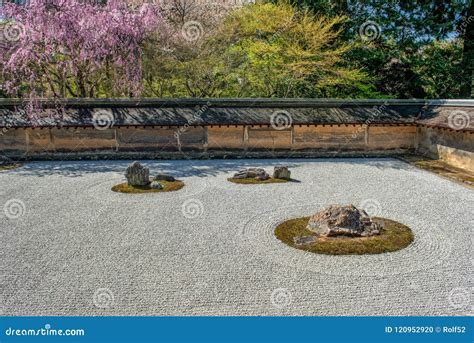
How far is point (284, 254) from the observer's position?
8.67 meters

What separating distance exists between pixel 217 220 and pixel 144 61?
15.4 meters

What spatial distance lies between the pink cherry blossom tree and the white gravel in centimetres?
815

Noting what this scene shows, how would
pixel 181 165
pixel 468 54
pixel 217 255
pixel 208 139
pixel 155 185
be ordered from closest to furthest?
1. pixel 217 255
2. pixel 155 185
3. pixel 181 165
4. pixel 208 139
5. pixel 468 54

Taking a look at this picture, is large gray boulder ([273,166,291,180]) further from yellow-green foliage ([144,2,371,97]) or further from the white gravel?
yellow-green foliage ([144,2,371,97])

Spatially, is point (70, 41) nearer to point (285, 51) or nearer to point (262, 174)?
point (285, 51)

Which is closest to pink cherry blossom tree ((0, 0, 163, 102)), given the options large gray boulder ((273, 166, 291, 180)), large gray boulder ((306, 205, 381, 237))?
large gray boulder ((273, 166, 291, 180))

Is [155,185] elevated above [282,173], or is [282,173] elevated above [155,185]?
[282,173]

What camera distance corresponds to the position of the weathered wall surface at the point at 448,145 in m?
16.9

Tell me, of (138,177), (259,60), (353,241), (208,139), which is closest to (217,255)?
(353,241)

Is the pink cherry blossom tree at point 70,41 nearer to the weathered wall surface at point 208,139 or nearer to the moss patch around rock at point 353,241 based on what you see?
the weathered wall surface at point 208,139

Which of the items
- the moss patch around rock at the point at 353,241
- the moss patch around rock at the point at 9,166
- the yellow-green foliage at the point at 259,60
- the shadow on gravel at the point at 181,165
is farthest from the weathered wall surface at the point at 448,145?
the moss patch around rock at the point at 9,166

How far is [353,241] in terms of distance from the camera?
30.4 ft

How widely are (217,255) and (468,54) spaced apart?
25659mm

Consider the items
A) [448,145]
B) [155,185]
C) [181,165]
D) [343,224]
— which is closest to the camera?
[343,224]
